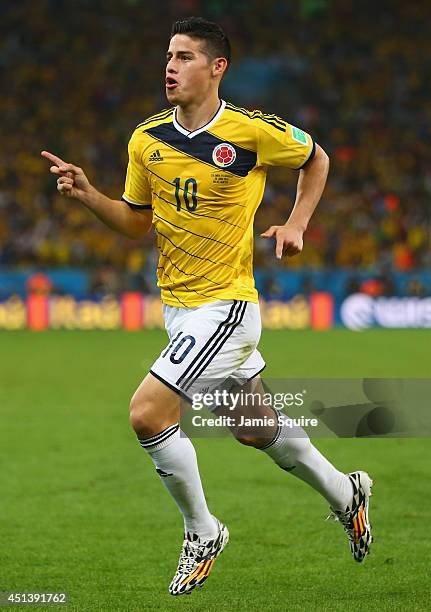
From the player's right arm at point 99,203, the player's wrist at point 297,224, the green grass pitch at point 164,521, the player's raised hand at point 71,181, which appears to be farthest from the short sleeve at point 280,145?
the green grass pitch at point 164,521

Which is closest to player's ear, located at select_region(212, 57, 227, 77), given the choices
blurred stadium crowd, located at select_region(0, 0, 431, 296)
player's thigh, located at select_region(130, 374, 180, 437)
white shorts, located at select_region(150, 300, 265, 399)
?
white shorts, located at select_region(150, 300, 265, 399)

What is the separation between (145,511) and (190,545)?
2027mm

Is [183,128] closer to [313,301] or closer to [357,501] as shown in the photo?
[357,501]

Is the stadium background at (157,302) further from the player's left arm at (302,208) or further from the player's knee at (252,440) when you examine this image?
the player's left arm at (302,208)

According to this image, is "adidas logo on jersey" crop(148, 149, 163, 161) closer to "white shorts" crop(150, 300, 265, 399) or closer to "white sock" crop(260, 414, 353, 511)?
"white shorts" crop(150, 300, 265, 399)

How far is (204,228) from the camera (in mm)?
5145

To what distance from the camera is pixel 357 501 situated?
18.0 ft

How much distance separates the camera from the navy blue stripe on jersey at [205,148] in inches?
203

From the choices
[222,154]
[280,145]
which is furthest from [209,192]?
[280,145]

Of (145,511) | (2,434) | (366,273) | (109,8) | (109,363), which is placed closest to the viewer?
(145,511)

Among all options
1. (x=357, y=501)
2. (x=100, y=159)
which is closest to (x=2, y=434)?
(x=357, y=501)

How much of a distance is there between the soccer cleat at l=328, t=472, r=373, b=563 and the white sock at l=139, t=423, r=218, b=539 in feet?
2.40

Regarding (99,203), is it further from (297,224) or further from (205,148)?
(297,224)

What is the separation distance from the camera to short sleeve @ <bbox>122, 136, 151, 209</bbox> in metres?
5.32
